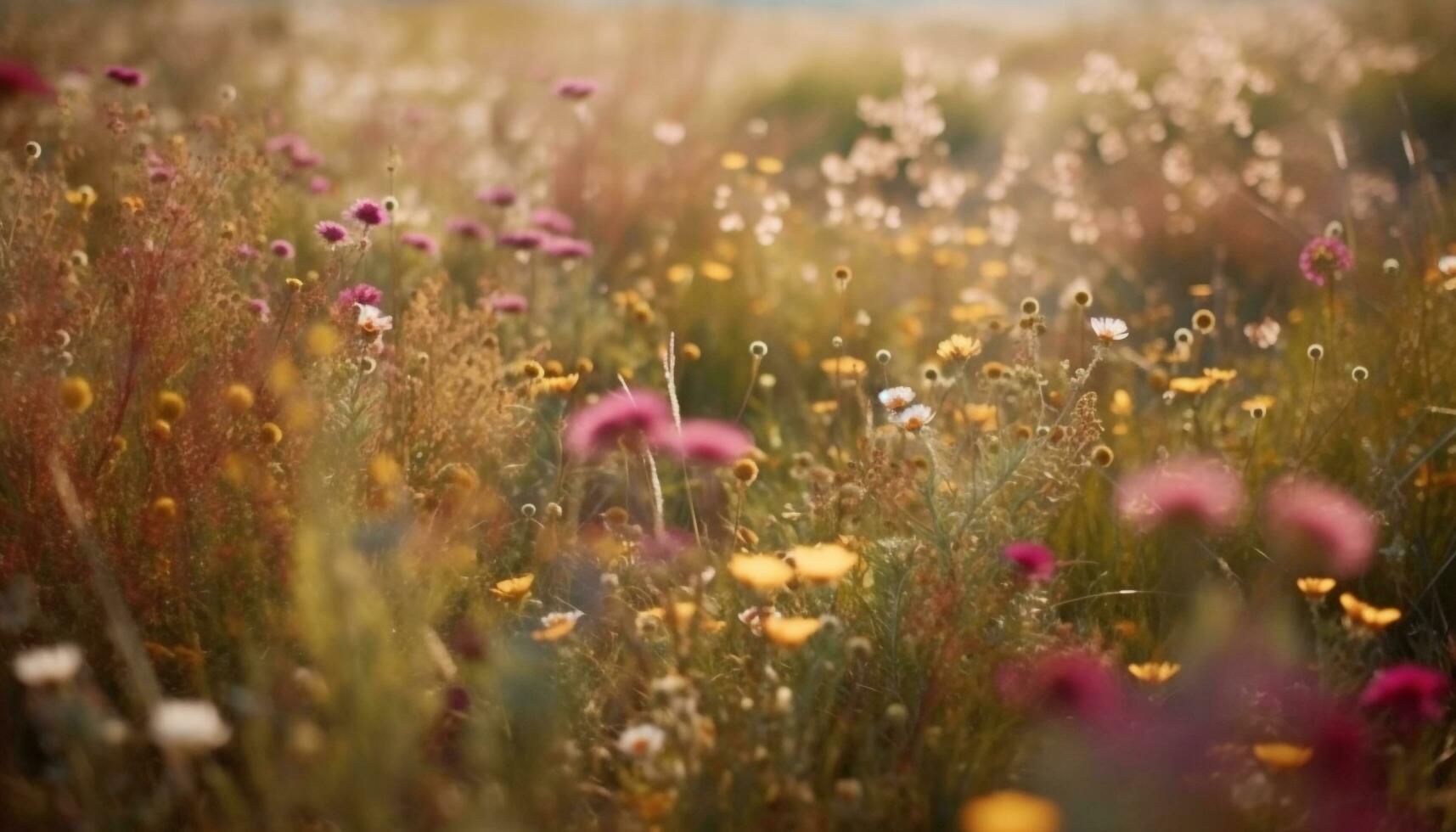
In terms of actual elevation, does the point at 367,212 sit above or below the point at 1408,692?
above

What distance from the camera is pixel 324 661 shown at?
147 centimetres

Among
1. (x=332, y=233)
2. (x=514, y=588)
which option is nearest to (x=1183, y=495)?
(x=514, y=588)

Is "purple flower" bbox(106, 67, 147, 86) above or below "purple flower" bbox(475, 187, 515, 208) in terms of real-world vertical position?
above

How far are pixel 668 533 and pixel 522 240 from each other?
1.15m

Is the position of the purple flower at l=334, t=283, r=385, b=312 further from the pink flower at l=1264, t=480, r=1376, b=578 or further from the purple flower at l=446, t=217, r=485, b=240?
the pink flower at l=1264, t=480, r=1376, b=578

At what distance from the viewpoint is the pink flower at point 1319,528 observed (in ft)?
5.73

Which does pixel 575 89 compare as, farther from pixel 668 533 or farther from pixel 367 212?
pixel 668 533

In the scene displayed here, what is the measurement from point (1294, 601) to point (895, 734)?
0.91 meters

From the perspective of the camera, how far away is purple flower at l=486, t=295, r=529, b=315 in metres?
3.06

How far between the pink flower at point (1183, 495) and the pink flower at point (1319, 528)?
0.09m

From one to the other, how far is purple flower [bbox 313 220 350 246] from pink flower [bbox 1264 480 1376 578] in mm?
1880

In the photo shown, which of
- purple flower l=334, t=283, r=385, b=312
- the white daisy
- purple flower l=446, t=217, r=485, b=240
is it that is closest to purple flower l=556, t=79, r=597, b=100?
purple flower l=446, t=217, r=485, b=240

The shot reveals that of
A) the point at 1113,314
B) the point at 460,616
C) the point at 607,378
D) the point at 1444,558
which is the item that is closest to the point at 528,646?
the point at 460,616

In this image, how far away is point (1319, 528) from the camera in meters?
1.73
